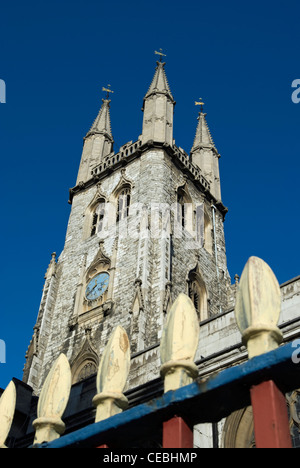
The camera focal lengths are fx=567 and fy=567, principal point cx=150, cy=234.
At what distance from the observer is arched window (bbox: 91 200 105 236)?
30.0 m

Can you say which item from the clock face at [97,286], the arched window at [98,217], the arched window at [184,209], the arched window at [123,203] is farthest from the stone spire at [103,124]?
the clock face at [97,286]

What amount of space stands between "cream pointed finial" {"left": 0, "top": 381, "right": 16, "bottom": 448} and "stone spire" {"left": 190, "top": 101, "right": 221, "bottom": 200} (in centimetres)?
2980

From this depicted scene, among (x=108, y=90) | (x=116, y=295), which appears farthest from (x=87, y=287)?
(x=108, y=90)

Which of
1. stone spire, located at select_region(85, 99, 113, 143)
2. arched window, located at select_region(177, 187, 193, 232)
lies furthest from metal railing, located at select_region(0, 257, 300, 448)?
stone spire, located at select_region(85, 99, 113, 143)

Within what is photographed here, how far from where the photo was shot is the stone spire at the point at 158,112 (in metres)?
31.0

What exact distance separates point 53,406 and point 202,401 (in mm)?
1192

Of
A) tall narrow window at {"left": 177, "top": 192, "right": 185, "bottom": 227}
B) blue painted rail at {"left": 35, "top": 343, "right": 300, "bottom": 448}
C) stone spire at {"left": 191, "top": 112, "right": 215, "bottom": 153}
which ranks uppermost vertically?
stone spire at {"left": 191, "top": 112, "right": 215, "bottom": 153}

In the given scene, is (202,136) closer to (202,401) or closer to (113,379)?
(113,379)

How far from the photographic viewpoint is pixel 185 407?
130 inches

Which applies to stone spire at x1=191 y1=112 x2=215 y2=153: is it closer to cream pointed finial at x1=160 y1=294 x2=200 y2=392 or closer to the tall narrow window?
the tall narrow window

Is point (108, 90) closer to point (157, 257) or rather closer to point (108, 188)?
point (108, 188)

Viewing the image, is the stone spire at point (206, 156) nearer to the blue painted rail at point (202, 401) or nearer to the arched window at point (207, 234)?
the arched window at point (207, 234)

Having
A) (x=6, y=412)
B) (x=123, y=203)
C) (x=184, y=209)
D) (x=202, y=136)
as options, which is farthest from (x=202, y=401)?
(x=202, y=136)

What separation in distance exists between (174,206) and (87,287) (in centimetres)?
590
